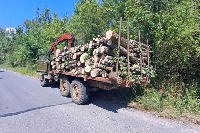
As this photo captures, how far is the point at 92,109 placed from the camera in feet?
22.6

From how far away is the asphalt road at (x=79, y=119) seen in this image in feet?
16.7

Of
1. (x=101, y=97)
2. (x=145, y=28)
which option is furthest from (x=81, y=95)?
(x=145, y=28)

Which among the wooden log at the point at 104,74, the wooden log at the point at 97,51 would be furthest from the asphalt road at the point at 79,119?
the wooden log at the point at 97,51

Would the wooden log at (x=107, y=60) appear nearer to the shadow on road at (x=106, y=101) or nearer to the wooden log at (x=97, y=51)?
the wooden log at (x=97, y=51)

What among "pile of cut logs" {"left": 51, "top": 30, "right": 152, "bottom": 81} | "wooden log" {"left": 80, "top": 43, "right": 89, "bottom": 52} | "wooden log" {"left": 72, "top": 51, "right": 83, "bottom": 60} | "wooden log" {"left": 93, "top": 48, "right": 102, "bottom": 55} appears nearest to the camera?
"pile of cut logs" {"left": 51, "top": 30, "right": 152, "bottom": 81}

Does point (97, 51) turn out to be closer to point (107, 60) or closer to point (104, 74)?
point (107, 60)

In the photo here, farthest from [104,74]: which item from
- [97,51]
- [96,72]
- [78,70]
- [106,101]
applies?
[106,101]

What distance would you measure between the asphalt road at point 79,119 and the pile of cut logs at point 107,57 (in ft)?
3.93

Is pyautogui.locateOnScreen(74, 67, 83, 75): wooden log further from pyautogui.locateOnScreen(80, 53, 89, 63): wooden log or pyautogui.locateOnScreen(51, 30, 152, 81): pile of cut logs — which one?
pyautogui.locateOnScreen(80, 53, 89, 63): wooden log

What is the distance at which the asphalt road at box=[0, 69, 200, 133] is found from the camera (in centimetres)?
508

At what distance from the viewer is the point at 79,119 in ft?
19.2

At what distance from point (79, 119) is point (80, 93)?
161 centimetres

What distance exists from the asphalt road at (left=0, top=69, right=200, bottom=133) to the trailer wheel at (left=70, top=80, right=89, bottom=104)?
0.68 ft

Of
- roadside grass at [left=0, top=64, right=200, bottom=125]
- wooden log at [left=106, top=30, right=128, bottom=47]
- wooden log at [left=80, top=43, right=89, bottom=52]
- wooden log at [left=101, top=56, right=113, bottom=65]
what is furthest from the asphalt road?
wooden log at [left=106, top=30, right=128, bottom=47]
